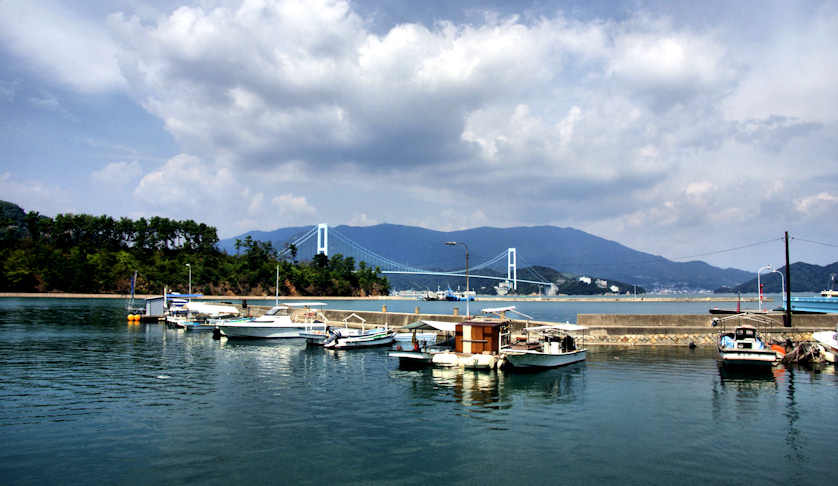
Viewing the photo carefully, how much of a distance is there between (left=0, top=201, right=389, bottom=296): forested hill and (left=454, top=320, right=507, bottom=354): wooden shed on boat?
343 feet

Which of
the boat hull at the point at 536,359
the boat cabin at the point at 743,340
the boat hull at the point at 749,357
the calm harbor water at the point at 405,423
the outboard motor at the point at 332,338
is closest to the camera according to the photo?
the calm harbor water at the point at 405,423

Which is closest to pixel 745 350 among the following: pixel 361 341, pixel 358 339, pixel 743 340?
pixel 743 340

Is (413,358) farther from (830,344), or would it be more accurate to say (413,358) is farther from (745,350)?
(830,344)

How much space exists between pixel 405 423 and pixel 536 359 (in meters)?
13.5

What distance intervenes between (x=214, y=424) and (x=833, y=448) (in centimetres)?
1957

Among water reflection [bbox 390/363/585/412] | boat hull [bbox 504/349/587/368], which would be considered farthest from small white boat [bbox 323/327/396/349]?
boat hull [bbox 504/349/587/368]

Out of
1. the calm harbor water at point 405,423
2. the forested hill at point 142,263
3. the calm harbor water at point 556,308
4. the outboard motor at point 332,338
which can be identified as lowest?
the calm harbor water at point 556,308

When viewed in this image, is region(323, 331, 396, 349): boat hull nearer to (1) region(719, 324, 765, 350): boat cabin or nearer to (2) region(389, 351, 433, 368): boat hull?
(2) region(389, 351, 433, 368): boat hull

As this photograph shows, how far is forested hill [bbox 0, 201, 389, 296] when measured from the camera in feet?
422

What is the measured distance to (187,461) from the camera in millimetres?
13781

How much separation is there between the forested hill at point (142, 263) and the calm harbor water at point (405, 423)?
103115 millimetres

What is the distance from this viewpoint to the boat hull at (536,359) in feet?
95.3

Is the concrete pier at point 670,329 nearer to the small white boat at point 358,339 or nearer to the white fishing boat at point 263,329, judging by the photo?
the small white boat at point 358,339

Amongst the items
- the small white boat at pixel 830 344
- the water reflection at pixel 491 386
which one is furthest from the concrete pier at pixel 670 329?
the water reflection at pixel 491 386
